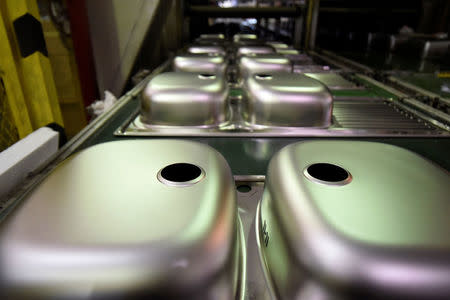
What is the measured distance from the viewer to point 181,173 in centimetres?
53

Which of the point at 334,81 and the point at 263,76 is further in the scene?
the point at 334,81

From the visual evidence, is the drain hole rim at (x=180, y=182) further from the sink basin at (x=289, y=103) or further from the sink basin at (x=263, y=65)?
the sink basin at (x=263, y=65)

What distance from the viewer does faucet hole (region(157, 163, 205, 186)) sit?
498 mm

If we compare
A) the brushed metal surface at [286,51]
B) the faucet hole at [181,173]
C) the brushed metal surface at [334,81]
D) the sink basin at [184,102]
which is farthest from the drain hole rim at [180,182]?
the brushed metal surface at [286,51]

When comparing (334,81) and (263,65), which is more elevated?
(263,65)

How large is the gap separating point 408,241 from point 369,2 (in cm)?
392

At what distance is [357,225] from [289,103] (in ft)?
2.23

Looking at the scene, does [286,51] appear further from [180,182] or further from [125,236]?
[125,236]

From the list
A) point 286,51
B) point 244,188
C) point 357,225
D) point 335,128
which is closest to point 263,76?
point 335,128

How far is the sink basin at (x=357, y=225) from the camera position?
0.35 m

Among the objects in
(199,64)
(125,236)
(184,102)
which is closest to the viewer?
(125,236)

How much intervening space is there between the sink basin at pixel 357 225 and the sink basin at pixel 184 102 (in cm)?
51

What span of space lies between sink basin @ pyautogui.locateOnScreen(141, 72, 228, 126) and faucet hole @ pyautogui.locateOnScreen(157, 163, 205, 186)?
1.70 ft

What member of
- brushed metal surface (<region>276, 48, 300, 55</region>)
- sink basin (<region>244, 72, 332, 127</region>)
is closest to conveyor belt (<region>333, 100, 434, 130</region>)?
sink basin (<region>244, 72, 332, 127</region>)
